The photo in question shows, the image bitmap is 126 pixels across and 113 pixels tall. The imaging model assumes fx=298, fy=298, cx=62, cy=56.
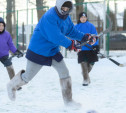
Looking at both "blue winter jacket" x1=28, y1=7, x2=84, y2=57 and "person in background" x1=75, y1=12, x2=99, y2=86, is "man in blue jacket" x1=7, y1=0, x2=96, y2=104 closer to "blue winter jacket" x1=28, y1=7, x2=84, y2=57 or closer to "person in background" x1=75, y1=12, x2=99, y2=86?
"blue winter jacket" x1=28, y1=7, x2=84, y2=57

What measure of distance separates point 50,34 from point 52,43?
0.78 ft

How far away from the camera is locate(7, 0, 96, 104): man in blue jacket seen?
3.49 metres

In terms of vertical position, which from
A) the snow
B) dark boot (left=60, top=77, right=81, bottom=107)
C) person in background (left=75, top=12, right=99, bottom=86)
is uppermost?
person in background (left=75, top=12, right=99, bottom=86)

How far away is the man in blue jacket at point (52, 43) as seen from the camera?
3.49 metres

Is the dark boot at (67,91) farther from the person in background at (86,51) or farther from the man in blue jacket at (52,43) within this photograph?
the person in background at (86,51)

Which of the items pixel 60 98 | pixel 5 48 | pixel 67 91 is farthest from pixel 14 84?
pixel 5 48

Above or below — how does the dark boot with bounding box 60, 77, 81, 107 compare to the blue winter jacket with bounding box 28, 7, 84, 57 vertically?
below

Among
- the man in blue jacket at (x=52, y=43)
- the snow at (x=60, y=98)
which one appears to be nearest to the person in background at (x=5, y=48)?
the snow at (x=60, y=98)

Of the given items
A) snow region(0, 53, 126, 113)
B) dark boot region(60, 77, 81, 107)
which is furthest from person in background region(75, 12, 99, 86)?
dark boot region(60, 77, 81, 107)

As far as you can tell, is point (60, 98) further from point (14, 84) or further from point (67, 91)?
point (14, 84)

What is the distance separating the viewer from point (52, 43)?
145 inches

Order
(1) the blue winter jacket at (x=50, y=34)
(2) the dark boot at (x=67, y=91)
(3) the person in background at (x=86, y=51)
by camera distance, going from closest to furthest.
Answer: (1) the blue winter jacket at (x=50, y=34), (2) the dark boot at (x=67, y=91), (3) the person in background at (x=86, y=51)

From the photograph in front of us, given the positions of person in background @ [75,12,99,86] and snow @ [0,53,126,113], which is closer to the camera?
snow @ [0,53,126,113]

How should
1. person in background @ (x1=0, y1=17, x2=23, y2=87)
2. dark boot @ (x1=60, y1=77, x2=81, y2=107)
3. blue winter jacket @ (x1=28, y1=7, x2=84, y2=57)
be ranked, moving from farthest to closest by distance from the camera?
person in background @ (x1=0, y1=17, x2=23, y2=87), dark boot @ (x1=60, y1=77, x2=81, y2=107), blue winter jacket @ (x1=28, y1=7, x2=84, y2=57)
